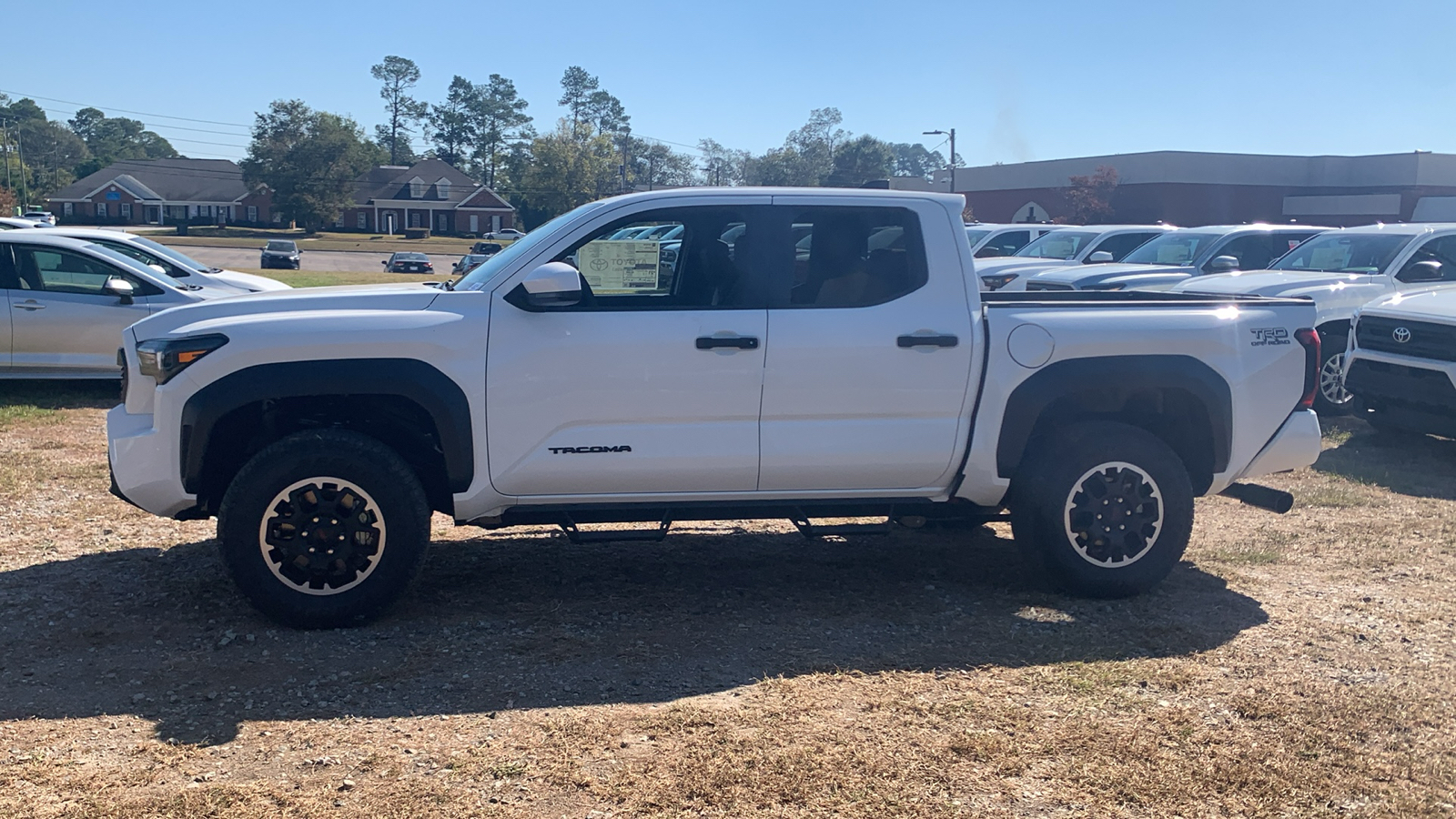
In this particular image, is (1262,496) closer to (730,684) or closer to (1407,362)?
(730,684)

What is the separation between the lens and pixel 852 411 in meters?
5.45

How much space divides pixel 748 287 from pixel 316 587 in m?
2.31

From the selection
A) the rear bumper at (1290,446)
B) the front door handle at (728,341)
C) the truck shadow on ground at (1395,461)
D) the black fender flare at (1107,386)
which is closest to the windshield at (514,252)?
the front door handle at (728,341)

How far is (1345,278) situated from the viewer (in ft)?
38.3

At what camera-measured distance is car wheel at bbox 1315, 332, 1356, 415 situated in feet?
36.3

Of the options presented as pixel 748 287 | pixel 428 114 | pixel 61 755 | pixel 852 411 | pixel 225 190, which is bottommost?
pixel 61 755

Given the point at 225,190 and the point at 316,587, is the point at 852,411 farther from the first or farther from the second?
the point at 225,190

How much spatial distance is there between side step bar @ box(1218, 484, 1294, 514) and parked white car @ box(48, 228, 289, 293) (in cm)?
934

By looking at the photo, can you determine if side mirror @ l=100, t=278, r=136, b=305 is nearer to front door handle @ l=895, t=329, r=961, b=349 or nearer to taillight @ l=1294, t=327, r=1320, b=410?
front door handle @ l=895, t=329, r=961, b=349

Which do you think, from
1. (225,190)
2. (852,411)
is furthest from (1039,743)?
(225,190)

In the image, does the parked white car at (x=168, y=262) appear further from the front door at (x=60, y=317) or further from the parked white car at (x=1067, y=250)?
the parked white car at (x=1067, y=250)

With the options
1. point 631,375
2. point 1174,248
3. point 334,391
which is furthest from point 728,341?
point 1174,248

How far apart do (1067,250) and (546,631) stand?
15.6 meters

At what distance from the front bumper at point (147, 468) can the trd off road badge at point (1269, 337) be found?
16.4ft
